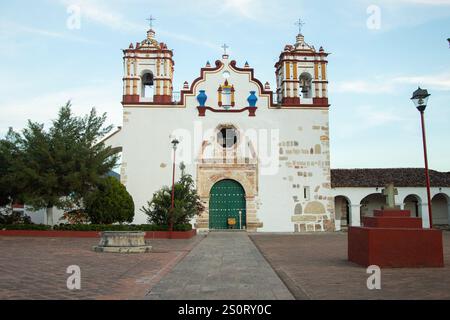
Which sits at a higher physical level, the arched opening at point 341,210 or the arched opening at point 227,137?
the arched opening at point 227,137

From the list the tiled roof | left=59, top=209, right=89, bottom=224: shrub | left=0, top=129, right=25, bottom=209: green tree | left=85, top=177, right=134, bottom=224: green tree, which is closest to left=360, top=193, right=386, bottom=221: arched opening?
the tiled roof

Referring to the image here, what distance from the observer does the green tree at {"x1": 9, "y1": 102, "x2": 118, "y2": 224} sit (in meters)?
18.2

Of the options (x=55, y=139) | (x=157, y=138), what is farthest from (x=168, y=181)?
(x=55, y=139)

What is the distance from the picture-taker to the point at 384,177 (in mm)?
26422

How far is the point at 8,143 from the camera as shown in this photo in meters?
19.0

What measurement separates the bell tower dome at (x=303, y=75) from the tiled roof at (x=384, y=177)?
4.75 meters

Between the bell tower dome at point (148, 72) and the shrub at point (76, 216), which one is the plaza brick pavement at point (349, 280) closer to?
the shrub at point (76, 216)

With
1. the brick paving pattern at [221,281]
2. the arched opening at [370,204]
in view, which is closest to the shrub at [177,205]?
the brick paving pattern at [221,281]

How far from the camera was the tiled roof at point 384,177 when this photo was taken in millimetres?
25531

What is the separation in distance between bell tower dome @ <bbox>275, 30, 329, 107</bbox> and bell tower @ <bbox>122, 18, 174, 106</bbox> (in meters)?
6.29

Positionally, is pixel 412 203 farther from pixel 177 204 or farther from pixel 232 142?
pixel 177 204

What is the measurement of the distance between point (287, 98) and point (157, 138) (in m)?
7.37

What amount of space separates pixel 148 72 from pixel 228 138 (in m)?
5.73
